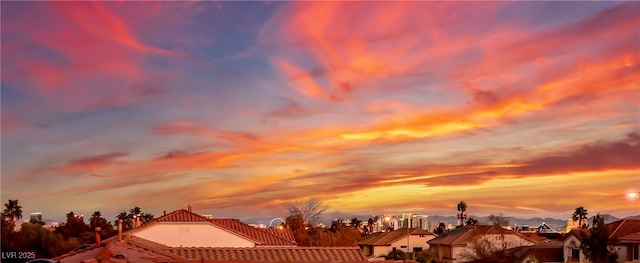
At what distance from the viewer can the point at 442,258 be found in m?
87.7

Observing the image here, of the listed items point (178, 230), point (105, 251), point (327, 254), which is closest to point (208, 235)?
point (178, 230)

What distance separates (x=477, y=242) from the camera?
79500 millimetres

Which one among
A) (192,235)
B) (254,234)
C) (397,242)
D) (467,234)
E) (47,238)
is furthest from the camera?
(397,242)

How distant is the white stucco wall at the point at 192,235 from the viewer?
44344mm

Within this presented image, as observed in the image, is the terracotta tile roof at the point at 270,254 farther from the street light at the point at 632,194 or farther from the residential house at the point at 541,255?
the residential house at the point at 541,255

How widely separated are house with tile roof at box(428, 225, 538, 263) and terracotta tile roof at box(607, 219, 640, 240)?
12.0m

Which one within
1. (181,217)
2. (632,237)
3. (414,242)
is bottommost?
(414,242)

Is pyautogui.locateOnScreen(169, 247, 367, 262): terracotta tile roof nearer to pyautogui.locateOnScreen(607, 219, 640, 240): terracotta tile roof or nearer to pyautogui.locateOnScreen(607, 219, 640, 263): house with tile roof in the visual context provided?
pyautogui.locateOnScreen(607, 219, 640, 263): house with tile roof

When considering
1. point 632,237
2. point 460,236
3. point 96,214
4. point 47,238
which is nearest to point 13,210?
point 96,214

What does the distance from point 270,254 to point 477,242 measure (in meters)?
67.9

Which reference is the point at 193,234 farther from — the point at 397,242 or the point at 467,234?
the point at 397,242

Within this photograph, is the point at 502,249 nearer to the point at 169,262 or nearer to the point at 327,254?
the point at 327,254

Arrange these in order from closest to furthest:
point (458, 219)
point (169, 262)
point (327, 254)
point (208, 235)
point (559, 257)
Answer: point (169, 262)
point (327, 254)
point (208, 235)
point (559, 257)
point (458, 219)

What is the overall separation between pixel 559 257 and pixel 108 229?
4688 centimetres
